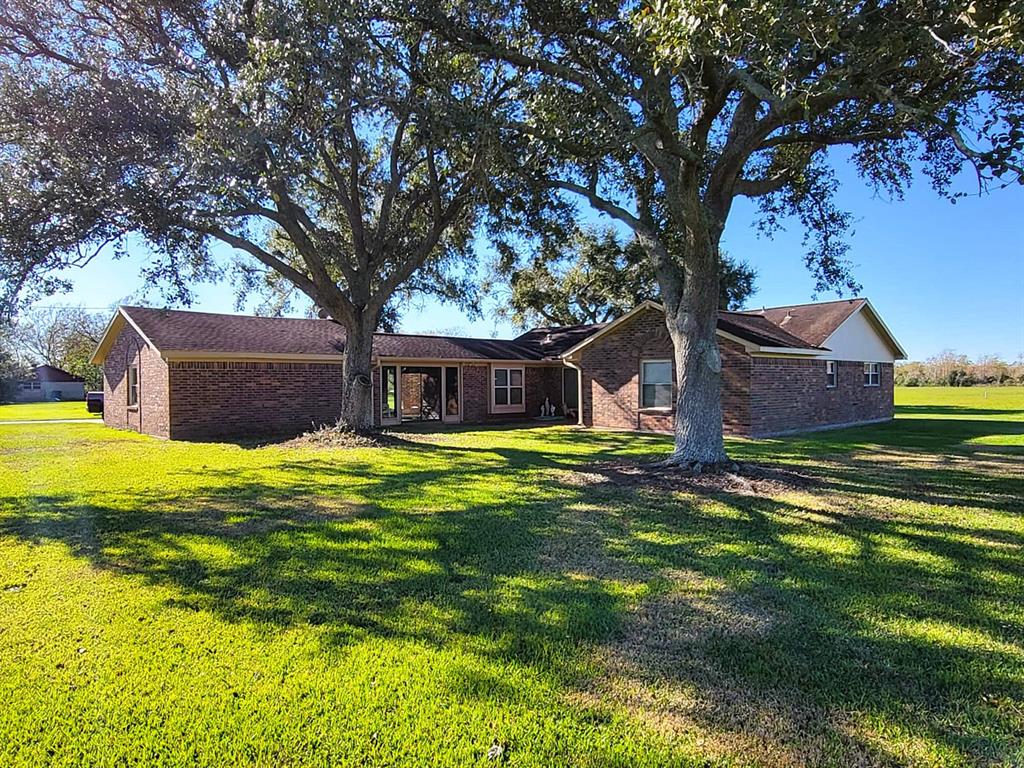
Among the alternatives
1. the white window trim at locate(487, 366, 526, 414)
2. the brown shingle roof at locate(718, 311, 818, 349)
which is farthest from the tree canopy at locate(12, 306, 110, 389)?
the brown shingle roof at locate(718, 311, 818, 349)

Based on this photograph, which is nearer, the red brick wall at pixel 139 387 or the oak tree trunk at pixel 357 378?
the oak tree trunk at pixel 357 378

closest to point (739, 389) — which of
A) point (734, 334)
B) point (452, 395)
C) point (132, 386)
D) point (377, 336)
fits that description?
point (734, 334)

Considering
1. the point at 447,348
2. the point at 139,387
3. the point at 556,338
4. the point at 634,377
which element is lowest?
the point at 139,387

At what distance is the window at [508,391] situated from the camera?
22047 millimetres

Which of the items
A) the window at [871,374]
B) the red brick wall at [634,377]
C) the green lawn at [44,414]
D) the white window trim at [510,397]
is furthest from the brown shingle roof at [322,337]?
the green lawn at [44,414]

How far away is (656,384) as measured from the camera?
17.2 m

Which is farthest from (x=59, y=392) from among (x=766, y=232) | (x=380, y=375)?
(x=766, y=232)

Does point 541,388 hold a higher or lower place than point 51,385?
lower

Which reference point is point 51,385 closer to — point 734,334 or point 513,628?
point 734,334

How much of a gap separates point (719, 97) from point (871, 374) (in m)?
16.1

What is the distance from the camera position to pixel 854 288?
1156cm

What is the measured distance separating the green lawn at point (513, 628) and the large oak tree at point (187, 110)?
459 cm

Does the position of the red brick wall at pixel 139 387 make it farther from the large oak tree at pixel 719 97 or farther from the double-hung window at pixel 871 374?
the double-hung window at pixel 871 374

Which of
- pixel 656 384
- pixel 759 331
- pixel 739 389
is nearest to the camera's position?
pixel 739 389
